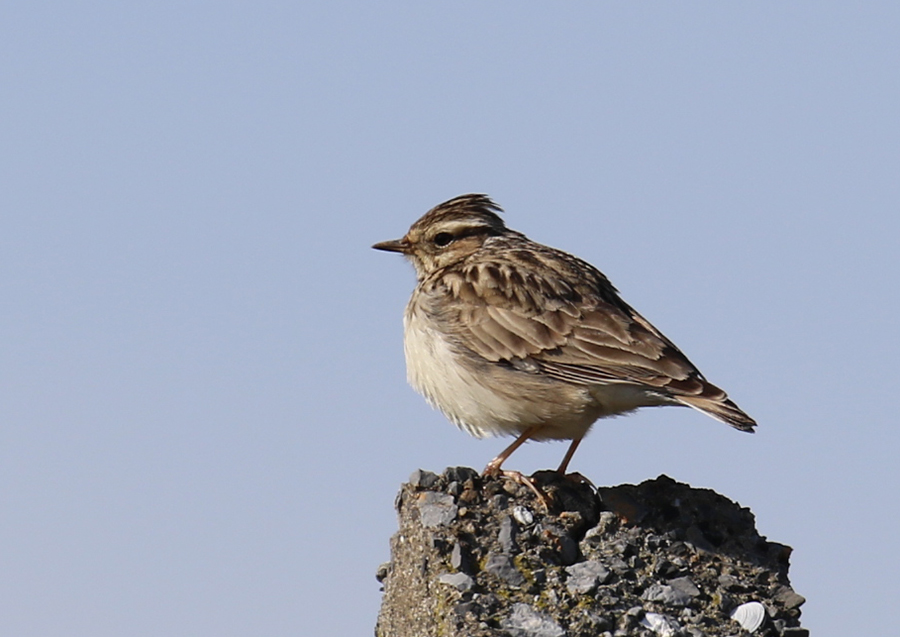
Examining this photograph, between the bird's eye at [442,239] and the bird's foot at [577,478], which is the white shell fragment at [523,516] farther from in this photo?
the bird's eye at [442,239]

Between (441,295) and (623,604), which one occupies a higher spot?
(441,295)

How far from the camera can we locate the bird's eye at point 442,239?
487 inches

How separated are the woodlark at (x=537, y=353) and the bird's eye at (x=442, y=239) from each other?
0.69m

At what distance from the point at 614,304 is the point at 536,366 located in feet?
4.14

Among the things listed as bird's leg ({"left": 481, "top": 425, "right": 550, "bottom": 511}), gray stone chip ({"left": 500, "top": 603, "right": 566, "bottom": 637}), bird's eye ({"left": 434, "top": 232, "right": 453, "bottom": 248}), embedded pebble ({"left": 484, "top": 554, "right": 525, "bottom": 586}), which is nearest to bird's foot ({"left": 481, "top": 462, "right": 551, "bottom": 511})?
bird's leg ({"left": 481, "top": 425, "right": 550, "bottom": 511})

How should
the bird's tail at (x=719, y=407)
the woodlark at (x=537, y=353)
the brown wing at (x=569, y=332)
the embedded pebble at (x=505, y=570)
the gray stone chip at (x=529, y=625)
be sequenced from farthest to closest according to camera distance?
the woodlark at (x=537, y=353) < the brown wing at (x=569, y=332) < the bird's tail at (x=719, y=407) < the embedded pebble at (x=505, y=570) < the gray stone chip at (x=529, y=625)

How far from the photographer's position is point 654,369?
9.51 m

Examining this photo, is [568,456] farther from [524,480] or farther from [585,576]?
[585,576]

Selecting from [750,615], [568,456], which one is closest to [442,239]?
[568,456]

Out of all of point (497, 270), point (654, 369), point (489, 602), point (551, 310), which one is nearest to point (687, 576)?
point (489, 602)

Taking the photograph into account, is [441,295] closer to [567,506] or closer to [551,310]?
[551,310]

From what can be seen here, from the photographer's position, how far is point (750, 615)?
7.65m

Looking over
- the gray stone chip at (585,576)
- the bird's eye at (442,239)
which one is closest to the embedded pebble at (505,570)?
the gray stone chip at (585,576)

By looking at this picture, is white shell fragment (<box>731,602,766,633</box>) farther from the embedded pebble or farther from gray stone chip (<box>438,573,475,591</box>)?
gray stone chip (<box>438,573,475,591</box>)
